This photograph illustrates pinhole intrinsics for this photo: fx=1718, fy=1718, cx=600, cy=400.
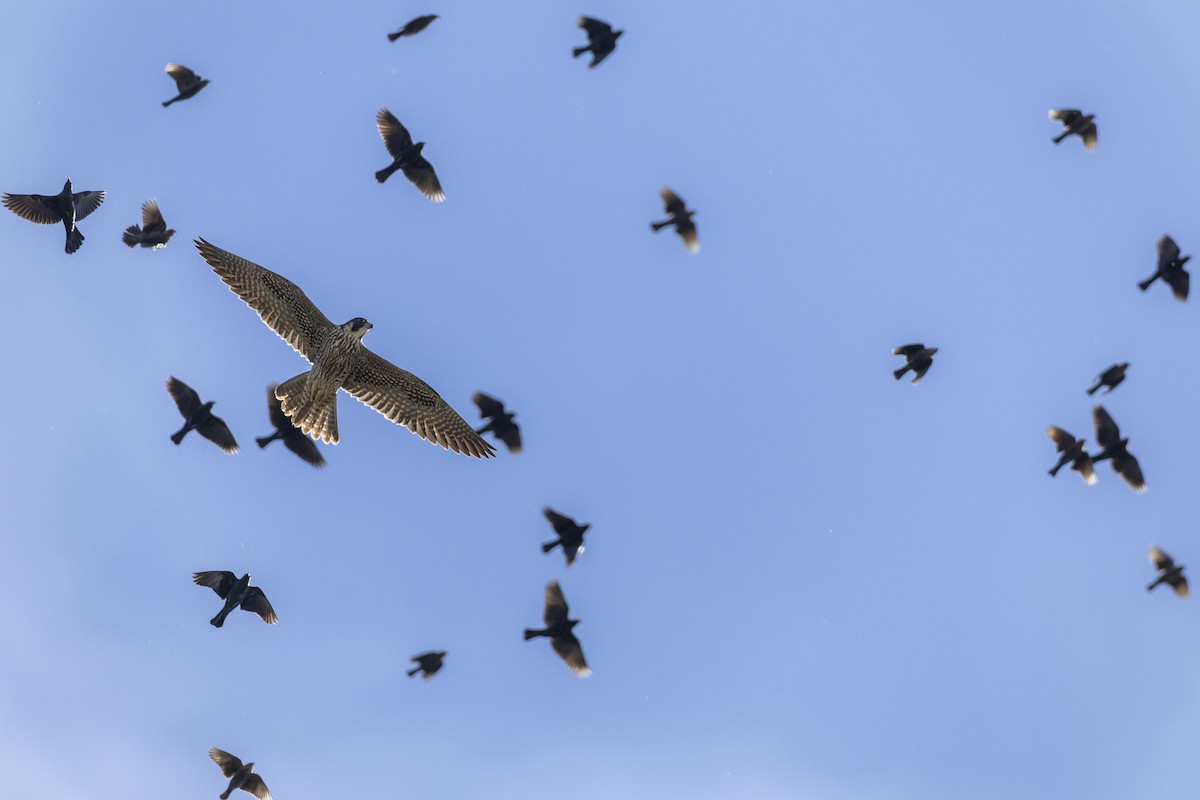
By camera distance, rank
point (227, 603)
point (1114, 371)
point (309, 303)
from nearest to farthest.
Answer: point (309, 303) → point (227, 603) → point (1114, 371)

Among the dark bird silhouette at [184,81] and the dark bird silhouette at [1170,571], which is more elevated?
the dark bird silhouette at [184,81]

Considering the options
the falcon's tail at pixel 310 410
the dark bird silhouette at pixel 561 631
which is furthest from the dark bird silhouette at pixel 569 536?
the falcon's tail at pixel 310 410

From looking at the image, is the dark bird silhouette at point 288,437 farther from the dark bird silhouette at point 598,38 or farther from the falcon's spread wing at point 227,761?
the dark bird silhouette at point 598,38

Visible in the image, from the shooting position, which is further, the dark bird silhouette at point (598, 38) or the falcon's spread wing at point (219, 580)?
the dark bird silhouette at point (598, 38)

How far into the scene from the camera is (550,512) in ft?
78.2

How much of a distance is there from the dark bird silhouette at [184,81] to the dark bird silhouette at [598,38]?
5428 mm

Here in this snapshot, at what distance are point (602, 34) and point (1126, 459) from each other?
10.0 meters

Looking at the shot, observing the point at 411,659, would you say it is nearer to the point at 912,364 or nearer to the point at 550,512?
the point at 550,512

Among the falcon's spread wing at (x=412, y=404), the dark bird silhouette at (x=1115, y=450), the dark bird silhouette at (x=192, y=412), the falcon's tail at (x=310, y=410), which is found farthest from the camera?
the dark bird silhouette at (x=1115, y=450)

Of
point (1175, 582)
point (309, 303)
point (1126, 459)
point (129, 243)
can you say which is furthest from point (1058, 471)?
point (129, 243)

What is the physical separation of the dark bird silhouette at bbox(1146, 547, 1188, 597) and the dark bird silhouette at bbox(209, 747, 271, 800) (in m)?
13.7

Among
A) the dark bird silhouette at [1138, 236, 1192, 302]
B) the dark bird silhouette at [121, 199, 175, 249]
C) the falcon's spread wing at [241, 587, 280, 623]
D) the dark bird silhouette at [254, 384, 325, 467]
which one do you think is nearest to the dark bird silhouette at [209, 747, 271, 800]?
the falcon's spread wing at [241, 587, 280, 623]

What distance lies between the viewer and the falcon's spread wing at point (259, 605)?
23.8 metres

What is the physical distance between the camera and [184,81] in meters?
24.4
